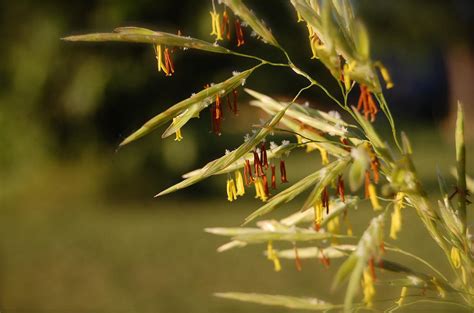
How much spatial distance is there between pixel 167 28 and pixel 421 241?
12.6 ft

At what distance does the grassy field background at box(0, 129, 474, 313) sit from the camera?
598 centimetres

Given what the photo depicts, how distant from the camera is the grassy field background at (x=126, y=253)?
5.98 metres

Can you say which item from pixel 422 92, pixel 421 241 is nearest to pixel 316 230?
pixel 421 241

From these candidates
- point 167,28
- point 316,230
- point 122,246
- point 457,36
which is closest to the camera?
point 316,230

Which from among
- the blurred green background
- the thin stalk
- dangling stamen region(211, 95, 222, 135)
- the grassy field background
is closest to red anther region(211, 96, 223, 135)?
dangling stamen region(211, 95, 222, 135)

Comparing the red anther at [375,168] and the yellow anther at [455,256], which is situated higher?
the red anther at [375,168]

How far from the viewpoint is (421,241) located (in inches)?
301

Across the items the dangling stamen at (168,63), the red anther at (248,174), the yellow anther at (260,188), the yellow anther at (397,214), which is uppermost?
the dangling stamen at (168,63)

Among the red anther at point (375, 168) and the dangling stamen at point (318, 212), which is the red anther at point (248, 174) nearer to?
the dangling stamen at point (318, 212)

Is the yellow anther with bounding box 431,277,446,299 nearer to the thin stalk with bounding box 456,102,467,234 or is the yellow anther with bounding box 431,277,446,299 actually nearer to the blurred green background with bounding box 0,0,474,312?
the thin stalk with bounding box 456,102,467,234

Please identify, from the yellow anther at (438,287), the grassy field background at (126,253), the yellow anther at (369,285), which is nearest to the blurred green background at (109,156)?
the grassy field background at (126,253)

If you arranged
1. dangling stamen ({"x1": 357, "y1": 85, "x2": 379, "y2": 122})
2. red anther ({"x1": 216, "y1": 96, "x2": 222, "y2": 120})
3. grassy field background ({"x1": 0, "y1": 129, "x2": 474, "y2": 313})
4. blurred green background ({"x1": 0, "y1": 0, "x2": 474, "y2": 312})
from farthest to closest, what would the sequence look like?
blurred green background ({"x1": 0, "y1": 0, "x2": 474, "y2": 312}) → grassy field background ({"x1": 0, "y1": 129, "x2": 474, "y2": 313}) → red anther ({"x1": 216, "y1": 96, "x2": 222, "y2": 120}) → dangling stamen ({"x1": 357, "y1": 85, "x2": 379, "y2": 122})

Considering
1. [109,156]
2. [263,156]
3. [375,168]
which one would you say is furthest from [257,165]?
[109,156]

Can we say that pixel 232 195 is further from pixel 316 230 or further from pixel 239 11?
pixel 239 11
